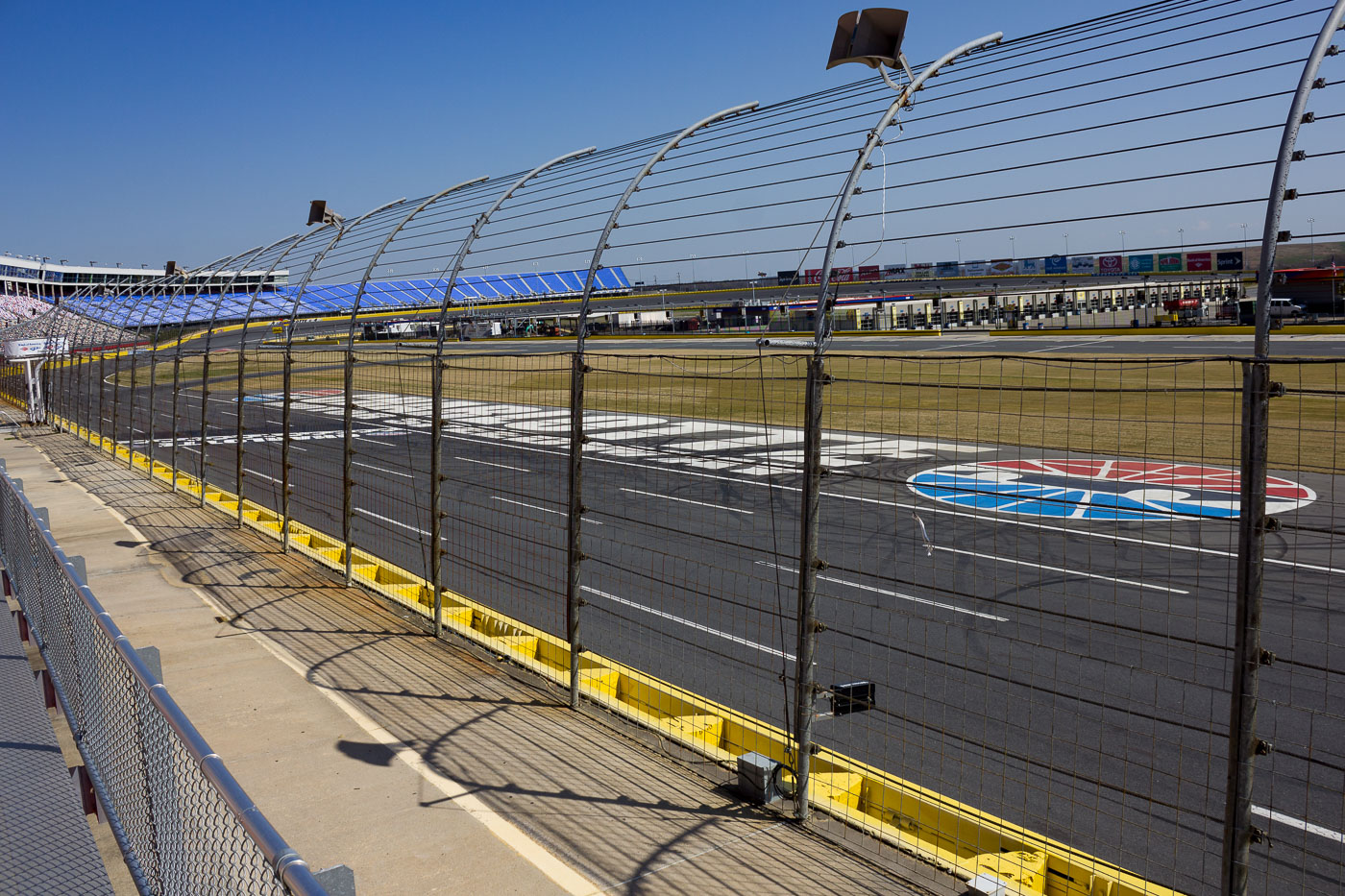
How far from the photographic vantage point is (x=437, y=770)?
5.26 m

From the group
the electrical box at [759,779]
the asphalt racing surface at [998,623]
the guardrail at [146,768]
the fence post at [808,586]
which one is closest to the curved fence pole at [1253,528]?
the asphalt racing surface at [998,623]

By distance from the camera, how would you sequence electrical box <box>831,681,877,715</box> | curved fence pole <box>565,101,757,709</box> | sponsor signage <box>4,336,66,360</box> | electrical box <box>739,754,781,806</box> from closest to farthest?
electrical box <box>831,681,877,715</box> < electrical box <box>739,754,781,806</box> < curved fence pole <box>565,101,757,709</box> < sponsor signage <box>4,336,66,360</box>

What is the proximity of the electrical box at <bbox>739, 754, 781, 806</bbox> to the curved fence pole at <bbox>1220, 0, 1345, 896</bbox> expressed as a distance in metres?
2.06

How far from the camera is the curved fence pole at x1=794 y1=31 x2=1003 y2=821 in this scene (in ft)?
15.6

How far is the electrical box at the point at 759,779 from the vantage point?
4891 mm

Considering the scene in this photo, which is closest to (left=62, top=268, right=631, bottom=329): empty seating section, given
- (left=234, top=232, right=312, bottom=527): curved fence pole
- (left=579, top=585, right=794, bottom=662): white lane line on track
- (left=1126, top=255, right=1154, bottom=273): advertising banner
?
(left=234, top=232, right=312, bottom=527): curved fence pole

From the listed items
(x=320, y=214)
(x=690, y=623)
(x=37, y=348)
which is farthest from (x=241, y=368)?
(x=37, y=348)

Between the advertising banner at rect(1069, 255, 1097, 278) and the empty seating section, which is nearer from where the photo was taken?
the advertising banner at rect(1069, 255, 1097, 278)

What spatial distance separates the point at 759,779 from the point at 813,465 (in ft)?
5.14

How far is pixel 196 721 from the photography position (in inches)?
237

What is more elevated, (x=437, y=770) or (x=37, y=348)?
(x=37, y=348)

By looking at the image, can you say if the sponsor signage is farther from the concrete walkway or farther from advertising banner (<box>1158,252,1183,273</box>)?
advertising banner (<box>1158,252,1183,273</box>)

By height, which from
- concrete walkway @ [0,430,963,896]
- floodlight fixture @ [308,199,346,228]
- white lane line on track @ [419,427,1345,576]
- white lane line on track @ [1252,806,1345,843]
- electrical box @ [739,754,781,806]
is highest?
floodlight fixture @ [308,199,346,228]

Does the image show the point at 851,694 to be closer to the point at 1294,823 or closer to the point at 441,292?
the point at 1294,823
